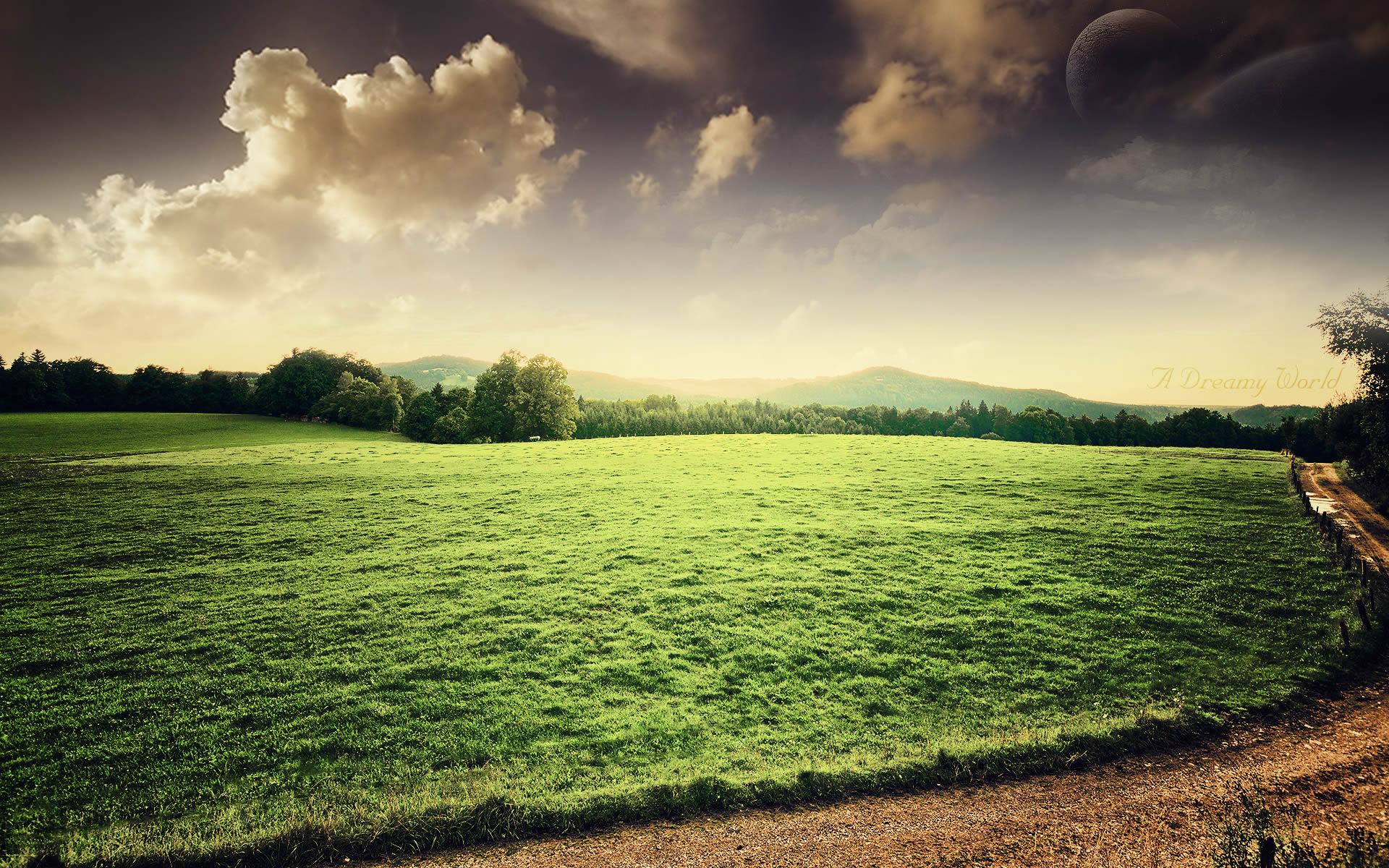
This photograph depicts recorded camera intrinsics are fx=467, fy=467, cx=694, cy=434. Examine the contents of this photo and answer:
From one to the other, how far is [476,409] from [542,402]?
9.74 metres

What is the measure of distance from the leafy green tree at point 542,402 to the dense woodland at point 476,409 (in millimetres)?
132

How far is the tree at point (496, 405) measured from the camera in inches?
2434

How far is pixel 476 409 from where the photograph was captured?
63625mm

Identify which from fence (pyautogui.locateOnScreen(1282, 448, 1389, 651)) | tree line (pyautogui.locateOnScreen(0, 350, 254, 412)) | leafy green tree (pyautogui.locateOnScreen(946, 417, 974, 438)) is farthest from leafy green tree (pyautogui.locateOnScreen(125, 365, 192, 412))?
leafy green tree (pyautogui.locateOnScreen(946, 417, 974, 438))

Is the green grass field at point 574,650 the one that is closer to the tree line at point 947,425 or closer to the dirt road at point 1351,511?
the dirt road at point 1351,511

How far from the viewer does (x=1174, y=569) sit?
16.7 m

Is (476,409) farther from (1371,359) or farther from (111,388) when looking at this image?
(1371,359)

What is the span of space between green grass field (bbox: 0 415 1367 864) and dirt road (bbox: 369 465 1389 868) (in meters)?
0.46

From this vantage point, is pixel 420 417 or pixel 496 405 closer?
pixel 496 405

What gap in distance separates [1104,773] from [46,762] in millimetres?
20037

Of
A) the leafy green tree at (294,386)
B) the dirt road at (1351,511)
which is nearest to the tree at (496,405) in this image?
the leafy green tree at (294,386)

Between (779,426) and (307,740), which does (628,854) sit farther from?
(779,426)

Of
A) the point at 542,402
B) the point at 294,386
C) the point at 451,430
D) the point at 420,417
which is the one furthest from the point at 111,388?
the point at 542,402

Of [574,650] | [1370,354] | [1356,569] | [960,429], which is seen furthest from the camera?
[960,429]
